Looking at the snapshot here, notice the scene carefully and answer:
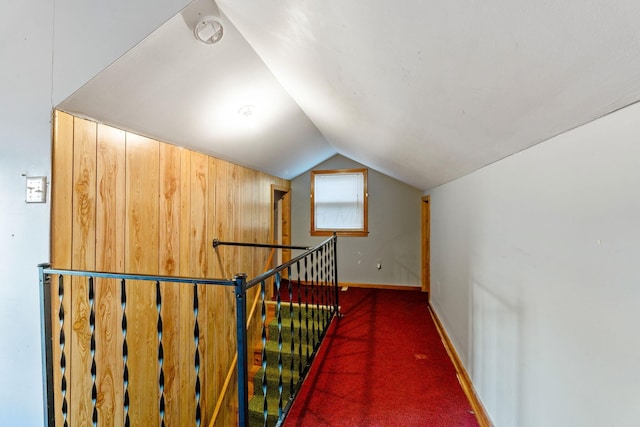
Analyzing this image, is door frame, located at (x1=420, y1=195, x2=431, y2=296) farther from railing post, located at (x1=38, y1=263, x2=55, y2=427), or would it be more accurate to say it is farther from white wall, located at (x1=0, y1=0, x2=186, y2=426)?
railing post, located at (x1=38, y1=263, x2=55, y2=427)

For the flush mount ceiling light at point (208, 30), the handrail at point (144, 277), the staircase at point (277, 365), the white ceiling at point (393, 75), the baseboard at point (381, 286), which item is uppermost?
the flush mount ceiling light at point (208, 30)

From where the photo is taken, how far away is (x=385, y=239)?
5.05 metres

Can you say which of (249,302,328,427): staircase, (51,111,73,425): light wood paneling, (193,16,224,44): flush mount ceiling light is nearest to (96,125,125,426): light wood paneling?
(51,111,73,425): light wood paneling

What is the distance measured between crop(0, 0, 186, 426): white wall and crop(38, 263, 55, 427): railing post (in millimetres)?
72

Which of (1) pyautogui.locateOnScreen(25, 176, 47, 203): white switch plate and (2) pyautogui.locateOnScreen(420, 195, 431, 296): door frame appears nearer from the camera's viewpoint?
(1) pyautogui.locateOnScreen(25, 176, 47, 203): white switch plate

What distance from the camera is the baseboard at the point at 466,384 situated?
6.06 feet

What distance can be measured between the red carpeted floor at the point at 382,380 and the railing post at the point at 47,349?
4.17 ft

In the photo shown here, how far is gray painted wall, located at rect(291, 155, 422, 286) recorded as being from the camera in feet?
16.3

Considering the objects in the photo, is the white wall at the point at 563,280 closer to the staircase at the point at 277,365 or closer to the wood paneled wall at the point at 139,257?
the staircase at the point at 277,365

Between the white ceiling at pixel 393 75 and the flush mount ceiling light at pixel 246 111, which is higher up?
the flush mount ceiling light at pixel 246 111

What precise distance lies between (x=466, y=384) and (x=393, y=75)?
230 cm

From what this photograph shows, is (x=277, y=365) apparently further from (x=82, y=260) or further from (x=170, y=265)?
(x=82, y=260)

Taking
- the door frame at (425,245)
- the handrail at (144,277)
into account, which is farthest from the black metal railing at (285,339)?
the door frame at (425,245)

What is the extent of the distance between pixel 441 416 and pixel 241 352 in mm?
1618
